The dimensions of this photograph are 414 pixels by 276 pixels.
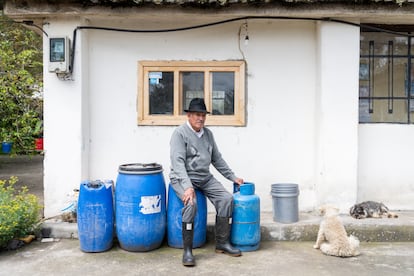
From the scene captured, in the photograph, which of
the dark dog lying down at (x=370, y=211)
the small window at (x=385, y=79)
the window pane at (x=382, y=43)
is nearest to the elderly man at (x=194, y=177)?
the dark dog lying down at (x=370, y=211)

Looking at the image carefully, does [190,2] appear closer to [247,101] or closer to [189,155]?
[247,101]

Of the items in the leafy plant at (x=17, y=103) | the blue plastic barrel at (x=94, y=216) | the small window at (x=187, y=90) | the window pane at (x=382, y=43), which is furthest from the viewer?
the leafy plant at (x=17, y=103)

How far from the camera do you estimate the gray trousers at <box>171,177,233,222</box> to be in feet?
16.4

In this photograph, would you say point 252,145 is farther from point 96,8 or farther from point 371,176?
point 96,8

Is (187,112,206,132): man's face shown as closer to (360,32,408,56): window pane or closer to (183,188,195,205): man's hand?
(183,188,195,205): man's hand

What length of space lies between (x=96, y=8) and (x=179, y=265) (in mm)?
3500

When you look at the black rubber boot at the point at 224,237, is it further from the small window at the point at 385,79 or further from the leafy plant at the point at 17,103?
the leafy plant at the point at 17,103

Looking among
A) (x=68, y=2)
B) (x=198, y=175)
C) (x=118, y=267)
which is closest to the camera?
(x=118, y=267)

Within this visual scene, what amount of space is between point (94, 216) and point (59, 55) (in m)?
2.35

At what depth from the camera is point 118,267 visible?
479cm

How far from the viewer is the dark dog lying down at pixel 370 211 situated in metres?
6.02

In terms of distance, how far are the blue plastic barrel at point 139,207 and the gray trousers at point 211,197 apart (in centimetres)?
26

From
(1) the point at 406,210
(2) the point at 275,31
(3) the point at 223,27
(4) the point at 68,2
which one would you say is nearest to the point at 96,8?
(4) the point at 68,2

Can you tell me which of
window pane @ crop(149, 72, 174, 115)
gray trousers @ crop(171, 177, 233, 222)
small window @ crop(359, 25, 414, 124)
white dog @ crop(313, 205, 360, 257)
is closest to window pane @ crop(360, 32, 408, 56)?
small window @ crop(359, 25, 414, 124)
